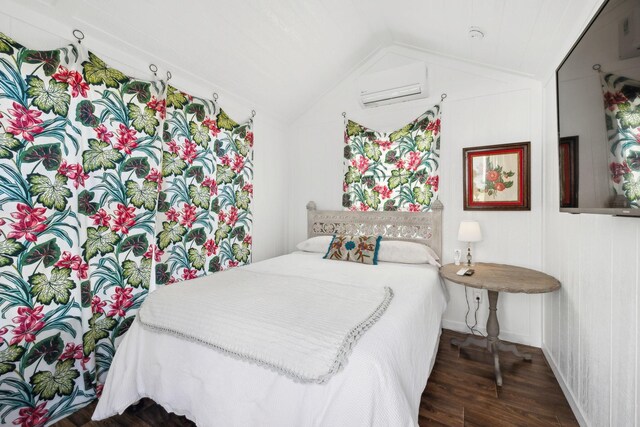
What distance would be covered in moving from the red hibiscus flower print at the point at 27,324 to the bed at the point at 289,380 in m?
0.49

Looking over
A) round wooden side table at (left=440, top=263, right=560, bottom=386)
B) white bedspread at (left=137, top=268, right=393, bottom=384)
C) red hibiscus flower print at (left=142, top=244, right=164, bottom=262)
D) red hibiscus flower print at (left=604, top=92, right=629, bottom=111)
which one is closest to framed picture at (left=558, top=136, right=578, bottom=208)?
red hibiscus flower print at (left=604, top=92, right=629, bottom=111)

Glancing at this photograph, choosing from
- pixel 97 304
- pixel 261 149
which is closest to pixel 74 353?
pixel 97 304

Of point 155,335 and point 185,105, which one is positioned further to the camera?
point 185,105

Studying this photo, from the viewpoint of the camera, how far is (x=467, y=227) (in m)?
2.58

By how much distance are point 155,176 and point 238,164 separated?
97 centimetres

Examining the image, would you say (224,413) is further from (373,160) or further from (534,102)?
(534,102)

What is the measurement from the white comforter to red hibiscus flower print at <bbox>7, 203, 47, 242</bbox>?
2.57ft

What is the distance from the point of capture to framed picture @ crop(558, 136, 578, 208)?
56.9 inches

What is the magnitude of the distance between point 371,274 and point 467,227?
3.40ft

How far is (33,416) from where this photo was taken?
63.1 inches

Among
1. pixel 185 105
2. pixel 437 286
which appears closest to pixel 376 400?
pixel 437 286

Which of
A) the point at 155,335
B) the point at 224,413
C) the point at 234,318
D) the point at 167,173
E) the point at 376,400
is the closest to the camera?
the point at 376,400

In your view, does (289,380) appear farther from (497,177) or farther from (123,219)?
(497,177)

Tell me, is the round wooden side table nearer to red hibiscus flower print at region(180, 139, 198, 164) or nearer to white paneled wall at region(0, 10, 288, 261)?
white paneled wall at region(0, 10, 288, 261)
